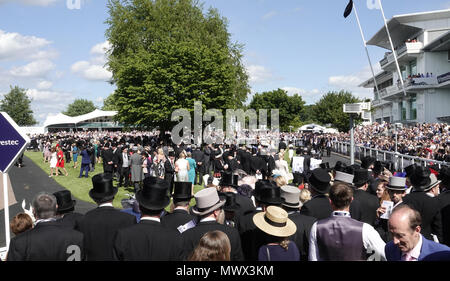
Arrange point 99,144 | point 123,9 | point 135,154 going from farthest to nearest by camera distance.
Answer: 1. point 123,9
2. point 99,144
3. point 135,154

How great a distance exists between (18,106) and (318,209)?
245 ft

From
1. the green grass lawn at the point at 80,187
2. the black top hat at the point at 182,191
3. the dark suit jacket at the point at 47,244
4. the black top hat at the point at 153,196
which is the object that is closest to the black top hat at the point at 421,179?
the black top hat at the point at 182,191

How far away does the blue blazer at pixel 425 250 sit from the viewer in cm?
275

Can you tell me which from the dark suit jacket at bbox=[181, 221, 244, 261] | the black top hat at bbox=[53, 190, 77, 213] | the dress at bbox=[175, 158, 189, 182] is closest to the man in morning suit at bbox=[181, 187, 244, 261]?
the dark suit jacket at bbox=[181, 221, 244, 261]

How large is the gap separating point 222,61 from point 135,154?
2129cm

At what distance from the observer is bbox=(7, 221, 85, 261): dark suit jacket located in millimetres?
3311

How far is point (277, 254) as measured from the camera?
11.1 feet

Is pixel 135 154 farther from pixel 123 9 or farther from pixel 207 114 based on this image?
pixel 123 9

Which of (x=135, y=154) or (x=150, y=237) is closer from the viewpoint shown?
(x=150, y=237)

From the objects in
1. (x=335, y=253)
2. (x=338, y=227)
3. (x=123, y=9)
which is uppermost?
(x=123, y=9)

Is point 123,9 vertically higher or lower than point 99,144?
higher

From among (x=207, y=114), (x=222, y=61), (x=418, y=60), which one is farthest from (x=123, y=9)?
(x=418, y=60)

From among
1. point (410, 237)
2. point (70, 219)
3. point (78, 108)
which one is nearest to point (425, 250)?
point (410, 237)

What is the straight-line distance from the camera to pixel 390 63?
1960 inches
